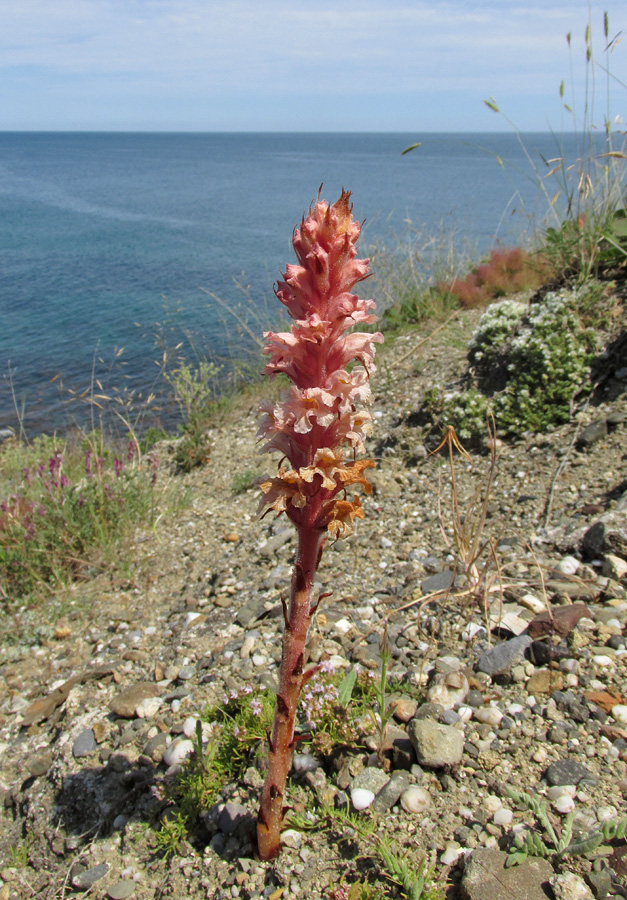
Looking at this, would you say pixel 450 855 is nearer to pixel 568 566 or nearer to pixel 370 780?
pixel 370 780

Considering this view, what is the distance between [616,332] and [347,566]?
346 cm

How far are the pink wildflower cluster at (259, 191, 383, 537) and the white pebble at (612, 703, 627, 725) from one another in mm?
1775

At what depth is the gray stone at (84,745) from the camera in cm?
312

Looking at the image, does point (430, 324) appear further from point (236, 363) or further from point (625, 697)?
point (625, 697)

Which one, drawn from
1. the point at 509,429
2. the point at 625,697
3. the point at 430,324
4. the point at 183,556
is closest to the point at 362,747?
the point at 625,697

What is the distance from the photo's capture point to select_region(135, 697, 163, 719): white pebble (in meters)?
3.30

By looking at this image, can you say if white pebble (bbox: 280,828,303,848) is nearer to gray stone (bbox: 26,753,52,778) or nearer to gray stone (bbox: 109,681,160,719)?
gray stone (bbox: 109,681,160,719)

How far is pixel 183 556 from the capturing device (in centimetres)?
516

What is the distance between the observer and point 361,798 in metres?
2.51

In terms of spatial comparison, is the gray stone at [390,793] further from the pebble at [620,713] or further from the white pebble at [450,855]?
the pebble at [620,713]

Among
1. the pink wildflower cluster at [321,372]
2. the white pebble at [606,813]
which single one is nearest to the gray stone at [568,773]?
the white pebble at [606,813]

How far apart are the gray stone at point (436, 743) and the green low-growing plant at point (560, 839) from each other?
1.27ft

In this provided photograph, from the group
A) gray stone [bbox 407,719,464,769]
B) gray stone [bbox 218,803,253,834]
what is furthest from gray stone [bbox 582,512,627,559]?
gray stone [bbox 218,803,253,834]

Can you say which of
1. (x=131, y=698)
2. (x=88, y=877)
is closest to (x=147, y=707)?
(x=131, y=698)
